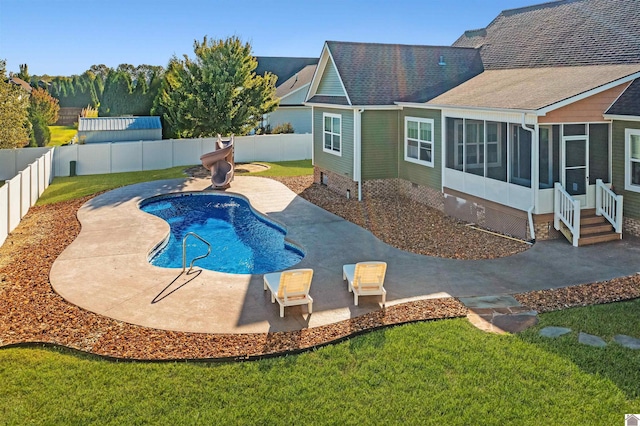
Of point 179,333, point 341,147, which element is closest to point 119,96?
point 341,147

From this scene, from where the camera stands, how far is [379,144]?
68.5 ft

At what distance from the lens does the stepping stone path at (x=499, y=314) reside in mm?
9152

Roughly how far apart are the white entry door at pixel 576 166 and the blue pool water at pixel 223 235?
7.47m

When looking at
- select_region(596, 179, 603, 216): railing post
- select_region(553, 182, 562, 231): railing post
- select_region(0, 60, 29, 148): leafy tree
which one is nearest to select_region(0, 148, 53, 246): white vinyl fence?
select_region(0, 60, 29, 148): leafy tree

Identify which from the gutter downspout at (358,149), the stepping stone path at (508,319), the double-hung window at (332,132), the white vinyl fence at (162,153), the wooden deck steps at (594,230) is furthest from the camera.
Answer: the white vinyl fence at (162,153)

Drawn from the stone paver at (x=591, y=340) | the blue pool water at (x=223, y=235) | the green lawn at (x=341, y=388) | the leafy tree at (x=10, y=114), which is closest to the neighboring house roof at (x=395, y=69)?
the blue pool water at (x=223, y=235)

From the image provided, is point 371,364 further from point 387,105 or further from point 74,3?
point 74,3

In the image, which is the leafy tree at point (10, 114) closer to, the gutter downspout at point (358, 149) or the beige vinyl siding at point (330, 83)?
the beige vinyl siding at point (330, 83)

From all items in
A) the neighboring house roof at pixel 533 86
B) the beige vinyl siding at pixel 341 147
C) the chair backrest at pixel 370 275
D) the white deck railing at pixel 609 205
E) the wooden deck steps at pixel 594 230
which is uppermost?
the neighboring house roof at pixel 533 86

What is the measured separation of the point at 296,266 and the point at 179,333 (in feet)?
14.3

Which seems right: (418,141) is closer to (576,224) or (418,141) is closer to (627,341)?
(576,224)

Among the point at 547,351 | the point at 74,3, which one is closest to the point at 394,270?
the point at 547,351

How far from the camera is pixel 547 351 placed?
26.2ft

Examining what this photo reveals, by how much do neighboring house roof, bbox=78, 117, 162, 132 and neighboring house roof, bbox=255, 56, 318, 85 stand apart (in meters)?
13.7
